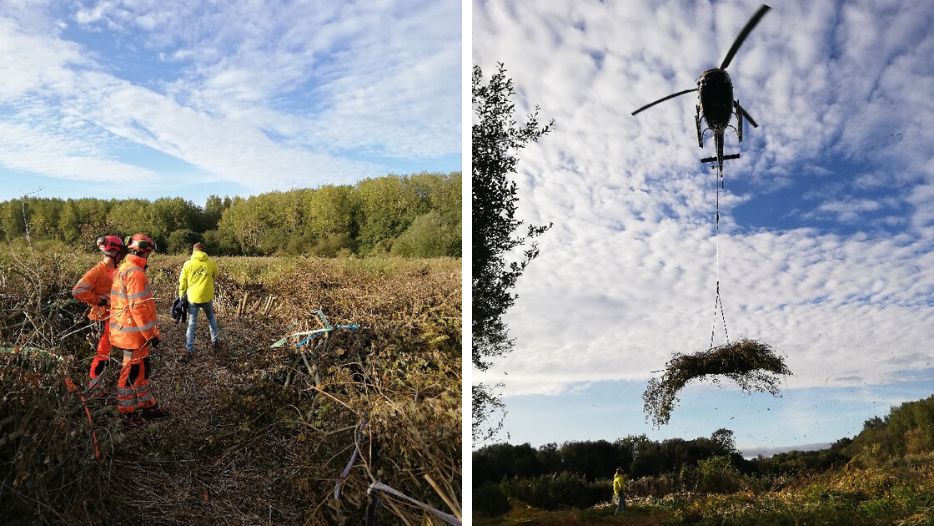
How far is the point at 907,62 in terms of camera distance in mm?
3758

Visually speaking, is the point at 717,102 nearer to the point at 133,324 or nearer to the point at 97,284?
the point at 133,324

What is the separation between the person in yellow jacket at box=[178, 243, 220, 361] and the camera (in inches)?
189

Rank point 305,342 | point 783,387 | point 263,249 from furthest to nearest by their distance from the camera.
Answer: point 263,249, point 305,342, point 783,387

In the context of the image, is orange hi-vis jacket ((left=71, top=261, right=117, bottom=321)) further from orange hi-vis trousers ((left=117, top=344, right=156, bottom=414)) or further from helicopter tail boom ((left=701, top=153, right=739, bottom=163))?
helicopter tail boom ((left=701, top=153, right=739, bottom=163))

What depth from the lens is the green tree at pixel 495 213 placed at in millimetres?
4715

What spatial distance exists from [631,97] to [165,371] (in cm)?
368

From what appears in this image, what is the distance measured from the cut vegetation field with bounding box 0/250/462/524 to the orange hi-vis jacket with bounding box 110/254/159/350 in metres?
0.20

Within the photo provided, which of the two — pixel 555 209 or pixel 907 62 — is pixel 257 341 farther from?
pixel 907 62

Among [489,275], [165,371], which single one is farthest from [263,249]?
[489,275]

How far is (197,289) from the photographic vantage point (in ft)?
15.8

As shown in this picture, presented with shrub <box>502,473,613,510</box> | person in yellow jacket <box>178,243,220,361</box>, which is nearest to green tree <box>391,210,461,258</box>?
person in yellow jacket <box>178,243,220,361</box>

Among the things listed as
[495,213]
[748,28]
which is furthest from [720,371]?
[495,213]

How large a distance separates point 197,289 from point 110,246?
0.88 m

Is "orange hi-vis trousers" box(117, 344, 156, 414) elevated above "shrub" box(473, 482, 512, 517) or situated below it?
above
